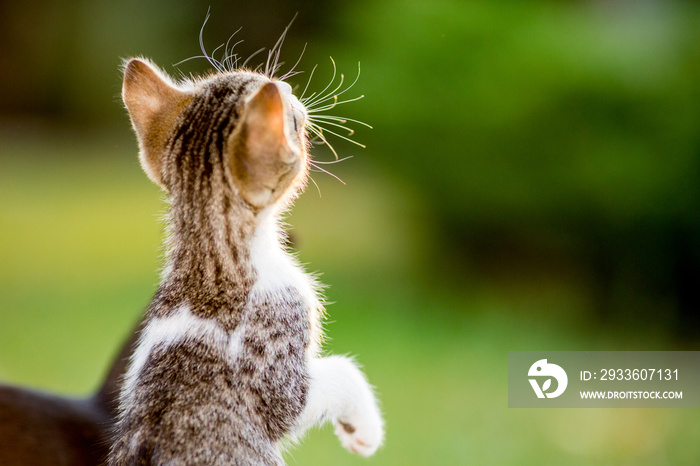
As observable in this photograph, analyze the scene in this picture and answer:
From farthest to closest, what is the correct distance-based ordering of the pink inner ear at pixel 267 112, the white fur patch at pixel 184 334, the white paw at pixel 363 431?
the white paw at pixel 363 431
the white fur patch at pixel 184 334
the pink inner ear at pixel 267 112

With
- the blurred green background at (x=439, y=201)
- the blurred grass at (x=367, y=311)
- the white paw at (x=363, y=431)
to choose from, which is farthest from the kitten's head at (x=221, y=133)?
the blurred grass at (x=367, y=311)

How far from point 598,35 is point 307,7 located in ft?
3.14

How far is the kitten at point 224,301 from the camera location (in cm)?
87

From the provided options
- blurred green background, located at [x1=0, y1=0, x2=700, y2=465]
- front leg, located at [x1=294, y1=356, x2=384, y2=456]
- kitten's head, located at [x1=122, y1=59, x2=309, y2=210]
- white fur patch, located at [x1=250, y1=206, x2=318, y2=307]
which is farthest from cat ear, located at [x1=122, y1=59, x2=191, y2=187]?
blurred green background, located at [x1=0, y1=0, x2=700, y2=465]

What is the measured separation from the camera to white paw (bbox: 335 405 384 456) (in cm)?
103

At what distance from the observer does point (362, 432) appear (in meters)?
1.04

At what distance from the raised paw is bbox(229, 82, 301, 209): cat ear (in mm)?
372

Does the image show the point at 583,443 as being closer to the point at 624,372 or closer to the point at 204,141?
the point at 624,372

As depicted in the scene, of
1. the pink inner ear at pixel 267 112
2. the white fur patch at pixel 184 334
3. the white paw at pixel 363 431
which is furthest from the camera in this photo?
the white paw at pixel 363 431

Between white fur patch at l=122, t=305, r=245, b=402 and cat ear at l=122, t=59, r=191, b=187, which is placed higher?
cat ear at l=122, t=59, r=191, b=187

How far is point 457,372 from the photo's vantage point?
2273 mm

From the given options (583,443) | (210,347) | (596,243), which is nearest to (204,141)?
(210,347)

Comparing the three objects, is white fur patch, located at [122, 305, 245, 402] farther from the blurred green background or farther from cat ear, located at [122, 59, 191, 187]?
the blurred green background

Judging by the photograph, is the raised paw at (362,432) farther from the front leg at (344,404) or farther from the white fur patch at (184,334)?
the white fur patch at (184,334)
